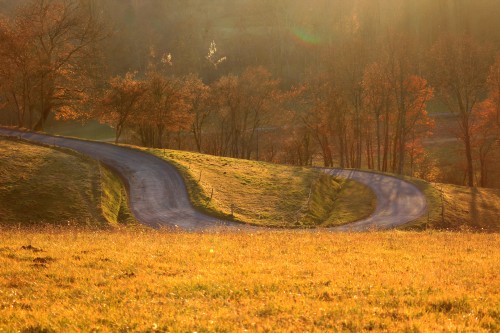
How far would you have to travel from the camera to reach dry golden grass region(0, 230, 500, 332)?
368 inches

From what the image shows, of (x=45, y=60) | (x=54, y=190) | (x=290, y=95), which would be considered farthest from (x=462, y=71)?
(x=45, y=60)

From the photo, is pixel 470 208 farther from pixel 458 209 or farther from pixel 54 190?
pixel 54 190

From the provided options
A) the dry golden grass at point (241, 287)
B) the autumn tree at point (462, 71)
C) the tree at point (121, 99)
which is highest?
the autumn tree at point (462, 71)

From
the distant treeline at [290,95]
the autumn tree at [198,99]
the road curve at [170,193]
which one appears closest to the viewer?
the road curve at [170,193]

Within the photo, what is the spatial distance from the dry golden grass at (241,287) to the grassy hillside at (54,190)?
13.4 m

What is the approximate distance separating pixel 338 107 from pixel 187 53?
4299 inches

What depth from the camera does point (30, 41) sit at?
6200cm

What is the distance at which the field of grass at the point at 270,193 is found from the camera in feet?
133

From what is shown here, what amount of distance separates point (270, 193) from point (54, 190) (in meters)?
20.9

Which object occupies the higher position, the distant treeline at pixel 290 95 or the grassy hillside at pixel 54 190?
the distant treeline at pixel 290 95

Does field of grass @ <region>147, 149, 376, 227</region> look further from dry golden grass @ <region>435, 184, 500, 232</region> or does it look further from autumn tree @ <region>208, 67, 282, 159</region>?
autumn tree @ <region>208, 67, 282, 159</region>

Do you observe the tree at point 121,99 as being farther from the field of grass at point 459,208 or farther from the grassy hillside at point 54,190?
the field of grass at point 459,208

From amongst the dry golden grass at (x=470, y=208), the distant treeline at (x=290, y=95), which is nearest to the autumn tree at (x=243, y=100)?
the distant treeline at (x=290, y=95)

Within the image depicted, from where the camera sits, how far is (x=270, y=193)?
153 ft
